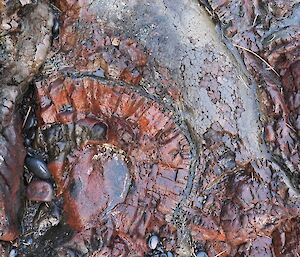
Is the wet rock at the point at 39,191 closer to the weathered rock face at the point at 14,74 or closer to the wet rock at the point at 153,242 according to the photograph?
the weathered rock face at the point at 14,74

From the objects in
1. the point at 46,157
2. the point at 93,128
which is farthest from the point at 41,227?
the point at 93,128

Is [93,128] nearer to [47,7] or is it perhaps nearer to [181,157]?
[181,157]

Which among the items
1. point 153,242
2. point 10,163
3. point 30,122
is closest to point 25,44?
point 30,122

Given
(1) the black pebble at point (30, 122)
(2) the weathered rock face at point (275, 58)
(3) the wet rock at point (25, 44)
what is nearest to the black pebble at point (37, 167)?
(1) the black pebble at point (30, 122)

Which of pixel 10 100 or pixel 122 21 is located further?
pixel 122 21

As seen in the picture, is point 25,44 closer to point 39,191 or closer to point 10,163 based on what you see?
point 10,163

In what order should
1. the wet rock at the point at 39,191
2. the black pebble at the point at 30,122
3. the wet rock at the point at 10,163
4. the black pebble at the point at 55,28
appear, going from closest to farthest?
the wet rock at the point at 10,163
the wet rock at the point at 39,191
the black pebble at the point at 30,122
the black pebble at the point at 55,28
